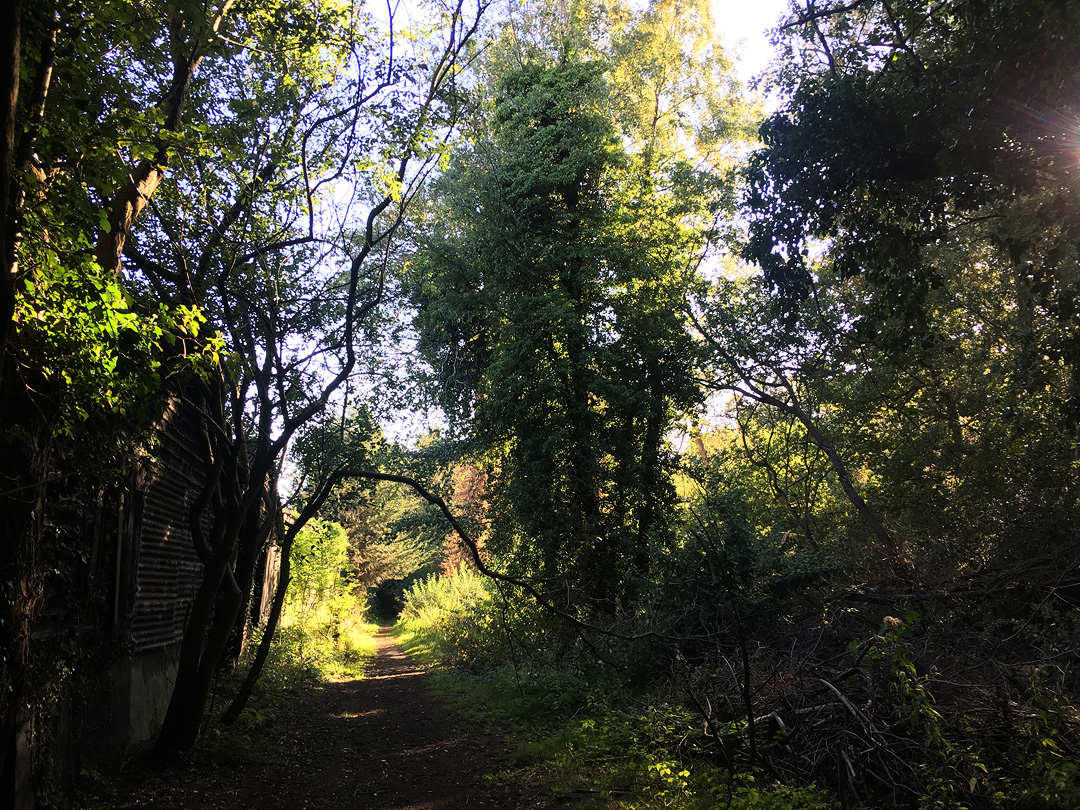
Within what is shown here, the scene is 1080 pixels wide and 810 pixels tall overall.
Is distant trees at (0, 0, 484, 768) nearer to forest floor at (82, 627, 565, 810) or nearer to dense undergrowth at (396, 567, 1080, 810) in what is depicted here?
forest floor at (82, 627, 565, 810)

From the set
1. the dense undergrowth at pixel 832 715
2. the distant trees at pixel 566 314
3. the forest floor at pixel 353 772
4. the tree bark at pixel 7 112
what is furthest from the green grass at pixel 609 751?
the tree bark at pixel 7 112

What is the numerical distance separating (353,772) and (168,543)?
3.79 metres

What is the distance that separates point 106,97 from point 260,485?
4004 millimetres

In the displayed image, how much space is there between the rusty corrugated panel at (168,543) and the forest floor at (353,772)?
1754mm

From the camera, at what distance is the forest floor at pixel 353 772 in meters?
5.73

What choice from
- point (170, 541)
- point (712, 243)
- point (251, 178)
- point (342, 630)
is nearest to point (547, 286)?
point (712, 243)

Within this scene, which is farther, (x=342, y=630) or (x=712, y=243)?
(x=342, y=630)

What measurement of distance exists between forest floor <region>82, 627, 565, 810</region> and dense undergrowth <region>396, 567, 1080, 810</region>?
0.44 meters

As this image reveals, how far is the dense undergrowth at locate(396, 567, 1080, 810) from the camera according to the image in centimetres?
439

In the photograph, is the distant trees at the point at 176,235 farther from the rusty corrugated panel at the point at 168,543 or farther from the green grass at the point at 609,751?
the green grass at the point at 609,751

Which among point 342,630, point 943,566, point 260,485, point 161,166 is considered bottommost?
point 342,630

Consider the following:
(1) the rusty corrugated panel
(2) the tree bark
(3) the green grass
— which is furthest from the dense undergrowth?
(2) the tree bark

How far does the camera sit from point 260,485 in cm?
715

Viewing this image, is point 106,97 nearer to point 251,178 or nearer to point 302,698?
point 251,178
